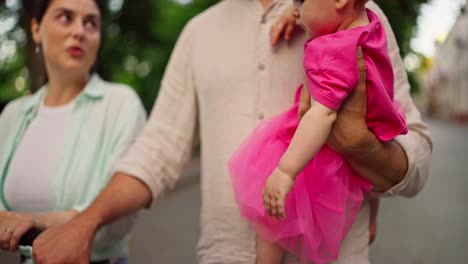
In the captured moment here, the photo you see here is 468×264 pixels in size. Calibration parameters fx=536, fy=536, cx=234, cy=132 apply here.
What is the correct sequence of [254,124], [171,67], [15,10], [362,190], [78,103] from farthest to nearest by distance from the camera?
[15,10] < [78,103] < [171,67] < [254,124] < [362,190]

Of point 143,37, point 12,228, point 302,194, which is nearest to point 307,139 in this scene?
point 302,194

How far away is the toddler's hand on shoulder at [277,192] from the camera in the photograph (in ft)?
3.63

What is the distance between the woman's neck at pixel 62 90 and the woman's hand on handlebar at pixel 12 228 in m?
0.64

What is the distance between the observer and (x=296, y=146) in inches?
44.4

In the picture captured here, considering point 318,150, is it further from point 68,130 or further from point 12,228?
point 68,130

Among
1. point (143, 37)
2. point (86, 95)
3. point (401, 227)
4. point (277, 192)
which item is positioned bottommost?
point (401, 227)

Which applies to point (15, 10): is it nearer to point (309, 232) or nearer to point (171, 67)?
point (171, 67)

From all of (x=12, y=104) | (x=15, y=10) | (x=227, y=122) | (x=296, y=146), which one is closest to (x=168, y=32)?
(x=15, y=10)

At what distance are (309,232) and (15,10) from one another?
139 inches

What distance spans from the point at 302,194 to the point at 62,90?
119 cm

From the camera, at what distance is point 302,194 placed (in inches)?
49.9

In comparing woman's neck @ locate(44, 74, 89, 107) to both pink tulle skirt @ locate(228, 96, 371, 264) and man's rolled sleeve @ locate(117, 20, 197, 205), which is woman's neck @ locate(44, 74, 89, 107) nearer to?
man's rolled sleeve @ locate(117, 20, 197, 205)

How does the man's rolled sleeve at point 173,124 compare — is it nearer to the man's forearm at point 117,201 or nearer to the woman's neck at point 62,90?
Result: the man's forearm at point 117,201

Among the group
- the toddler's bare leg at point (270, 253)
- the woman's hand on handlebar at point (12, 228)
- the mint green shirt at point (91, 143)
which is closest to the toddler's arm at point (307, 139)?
A: the toddler's bare leg at point (270, 253)
